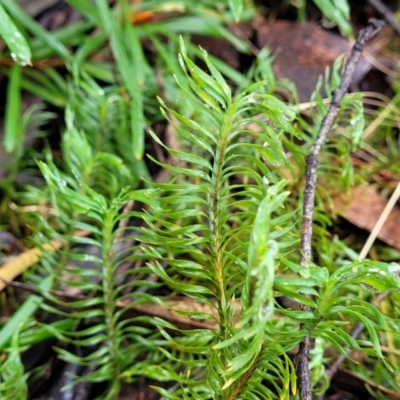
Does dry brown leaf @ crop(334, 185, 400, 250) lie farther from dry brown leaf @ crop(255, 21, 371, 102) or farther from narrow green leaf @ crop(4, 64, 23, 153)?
narrow green leaf @ crop(4, 64, 23, 153)

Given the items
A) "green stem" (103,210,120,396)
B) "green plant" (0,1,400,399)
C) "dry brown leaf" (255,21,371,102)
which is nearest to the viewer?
"green plant" (0,1,400,399)

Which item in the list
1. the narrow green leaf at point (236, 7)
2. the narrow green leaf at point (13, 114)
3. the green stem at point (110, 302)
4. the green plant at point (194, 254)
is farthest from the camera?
the narrow green leaf at point (13, 114)

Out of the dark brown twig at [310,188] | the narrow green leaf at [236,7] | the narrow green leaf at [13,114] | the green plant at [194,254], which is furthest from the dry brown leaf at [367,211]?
the narrow green leaf at [13,114]

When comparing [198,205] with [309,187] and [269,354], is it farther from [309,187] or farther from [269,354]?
[269,354]

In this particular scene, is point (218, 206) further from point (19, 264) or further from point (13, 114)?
point (13, 114)

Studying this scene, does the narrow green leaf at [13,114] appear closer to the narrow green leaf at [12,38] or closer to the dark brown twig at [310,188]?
the narrow green leaf at [12,38]

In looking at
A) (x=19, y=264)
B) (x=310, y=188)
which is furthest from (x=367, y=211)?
(x=19, y=264)

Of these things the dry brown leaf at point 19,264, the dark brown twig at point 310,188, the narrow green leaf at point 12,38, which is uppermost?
the narrow green leaf at point 12,38

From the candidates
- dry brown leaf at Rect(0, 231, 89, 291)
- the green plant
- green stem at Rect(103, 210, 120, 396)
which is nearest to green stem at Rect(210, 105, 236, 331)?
the green plant
